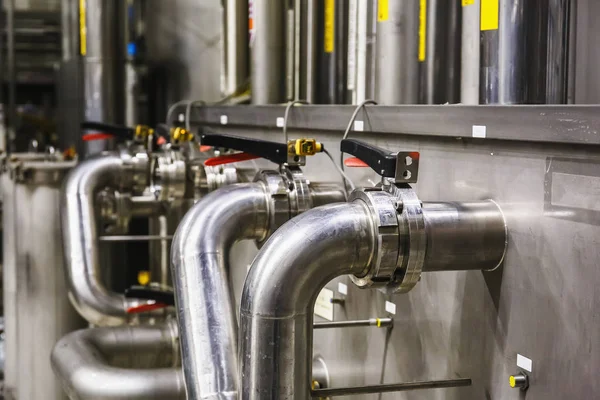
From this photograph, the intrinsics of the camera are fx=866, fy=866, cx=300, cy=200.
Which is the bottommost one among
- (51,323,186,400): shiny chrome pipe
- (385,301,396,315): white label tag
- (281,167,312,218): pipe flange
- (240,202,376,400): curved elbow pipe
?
(51,323,186,400): shiny chrome pipe

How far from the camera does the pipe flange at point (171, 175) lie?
5.86 ft

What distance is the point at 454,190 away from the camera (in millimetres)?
1083

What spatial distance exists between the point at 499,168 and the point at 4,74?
3.67m

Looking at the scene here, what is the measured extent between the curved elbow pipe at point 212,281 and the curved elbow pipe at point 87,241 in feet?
2.24

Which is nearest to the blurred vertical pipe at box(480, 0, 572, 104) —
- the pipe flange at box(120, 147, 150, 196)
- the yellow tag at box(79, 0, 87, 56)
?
the pipe flange at box(120, 147, 150, 196)

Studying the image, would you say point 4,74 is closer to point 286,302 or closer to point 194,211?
point 194,211

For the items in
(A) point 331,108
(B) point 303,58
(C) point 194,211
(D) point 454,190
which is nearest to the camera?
(D) point 454,190

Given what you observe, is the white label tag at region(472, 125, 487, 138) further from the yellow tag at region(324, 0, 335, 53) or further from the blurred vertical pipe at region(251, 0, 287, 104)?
the blurred vertical pipe at region(251, 0, 287, 104)

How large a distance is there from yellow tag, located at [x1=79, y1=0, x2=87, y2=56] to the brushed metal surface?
1846mm

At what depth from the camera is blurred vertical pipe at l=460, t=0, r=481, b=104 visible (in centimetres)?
120

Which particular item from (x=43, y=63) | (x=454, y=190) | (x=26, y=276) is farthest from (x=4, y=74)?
(x=454, y=190)

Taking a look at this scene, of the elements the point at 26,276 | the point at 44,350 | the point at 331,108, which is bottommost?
the point at 44,350

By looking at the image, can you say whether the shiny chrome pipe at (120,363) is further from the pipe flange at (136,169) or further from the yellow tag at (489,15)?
the yellow tag at (489,15)

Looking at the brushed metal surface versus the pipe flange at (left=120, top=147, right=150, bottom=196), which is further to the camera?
the pipe flange at (left=120, top=147, right=150, bottom=196)
